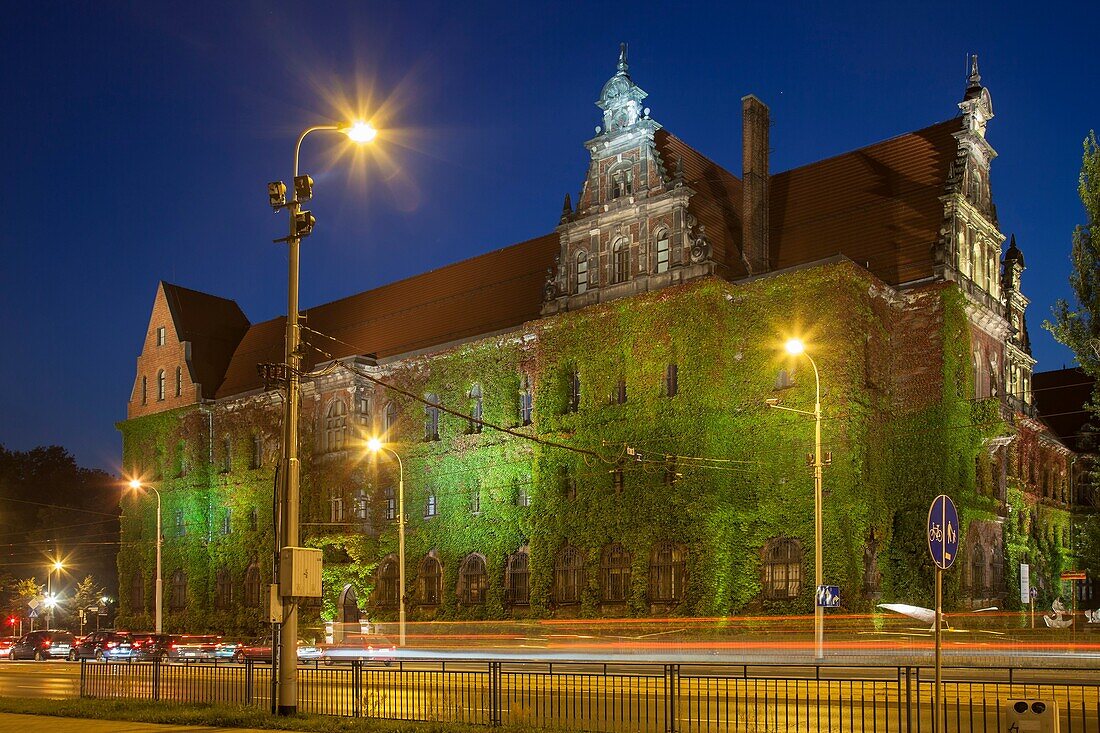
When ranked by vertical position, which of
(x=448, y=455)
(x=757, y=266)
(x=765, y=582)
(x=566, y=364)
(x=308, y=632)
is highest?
(x=757, y=266)

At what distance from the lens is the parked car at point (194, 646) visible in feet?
161

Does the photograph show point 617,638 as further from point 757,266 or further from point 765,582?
point 757,266

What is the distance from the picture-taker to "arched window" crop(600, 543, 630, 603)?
4934 cm

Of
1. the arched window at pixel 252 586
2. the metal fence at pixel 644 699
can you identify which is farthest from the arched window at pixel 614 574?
the arched window at pixel 252 586

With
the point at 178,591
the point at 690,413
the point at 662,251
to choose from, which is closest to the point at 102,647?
the point at 178,591

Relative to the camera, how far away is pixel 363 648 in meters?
50.9

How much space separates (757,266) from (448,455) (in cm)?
1783

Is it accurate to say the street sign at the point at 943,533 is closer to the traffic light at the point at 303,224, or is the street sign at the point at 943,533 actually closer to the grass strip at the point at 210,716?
the grass strip at the point at 210,716

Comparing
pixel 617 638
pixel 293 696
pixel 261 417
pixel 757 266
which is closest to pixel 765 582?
pixel 617 638

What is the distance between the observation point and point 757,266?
168 ft

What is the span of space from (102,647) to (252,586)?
18.6 meters

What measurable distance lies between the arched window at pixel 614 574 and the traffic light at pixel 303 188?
30714mm

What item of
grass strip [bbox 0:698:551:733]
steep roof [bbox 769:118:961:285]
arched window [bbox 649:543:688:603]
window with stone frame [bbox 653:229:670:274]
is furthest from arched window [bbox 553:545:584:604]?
grass strip [bbox 0:698:551:733]

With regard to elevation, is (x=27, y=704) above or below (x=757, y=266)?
below
